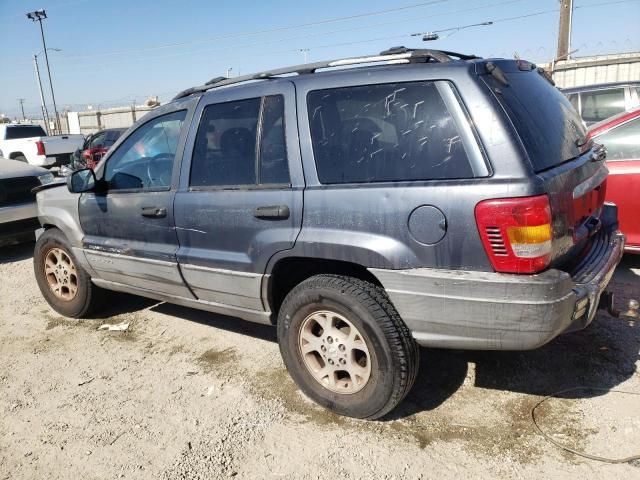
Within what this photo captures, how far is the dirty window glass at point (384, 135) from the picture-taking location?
2.45 m

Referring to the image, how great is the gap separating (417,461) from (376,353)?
56cm

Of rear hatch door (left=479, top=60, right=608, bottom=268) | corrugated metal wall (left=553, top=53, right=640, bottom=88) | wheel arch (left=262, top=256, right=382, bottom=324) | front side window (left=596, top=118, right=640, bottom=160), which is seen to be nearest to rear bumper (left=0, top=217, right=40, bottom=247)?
wheel arch (left=262, top=256, right=382, bottom=324)

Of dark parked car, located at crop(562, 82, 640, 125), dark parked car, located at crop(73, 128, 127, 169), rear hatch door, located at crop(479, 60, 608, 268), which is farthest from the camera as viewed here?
dark parked car, located at crop(73, 128, 127, 169)

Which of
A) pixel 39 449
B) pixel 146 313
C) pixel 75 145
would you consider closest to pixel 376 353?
pixel 39 449

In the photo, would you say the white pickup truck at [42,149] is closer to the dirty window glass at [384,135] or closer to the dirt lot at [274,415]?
the dirt lot at [274,415]

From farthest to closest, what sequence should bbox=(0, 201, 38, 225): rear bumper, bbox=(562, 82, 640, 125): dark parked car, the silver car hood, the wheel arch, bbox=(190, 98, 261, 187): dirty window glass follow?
1. bbox=(562, 82, 640, 125): dark parked car
2. the silver car hood
3. bbox=(0, 201, 38, 225): rear bumper
4. bbox=(190, 98, 261, 187): dirty window glass
5. the wheel arch

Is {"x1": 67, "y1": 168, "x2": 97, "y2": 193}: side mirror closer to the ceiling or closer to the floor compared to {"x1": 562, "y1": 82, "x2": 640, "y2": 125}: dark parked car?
closer to the floor

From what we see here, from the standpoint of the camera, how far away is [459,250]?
2.38 metres

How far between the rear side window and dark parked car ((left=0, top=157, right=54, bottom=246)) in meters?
8.31

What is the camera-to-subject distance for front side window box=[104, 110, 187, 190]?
11.9 feet

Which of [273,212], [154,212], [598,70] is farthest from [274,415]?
[598,70]

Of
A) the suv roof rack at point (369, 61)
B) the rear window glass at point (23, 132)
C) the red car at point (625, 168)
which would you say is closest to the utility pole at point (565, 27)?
Answer: the red car at point (625, 168)

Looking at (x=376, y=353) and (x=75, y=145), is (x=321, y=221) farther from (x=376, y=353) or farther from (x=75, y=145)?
(x=75, y=145)

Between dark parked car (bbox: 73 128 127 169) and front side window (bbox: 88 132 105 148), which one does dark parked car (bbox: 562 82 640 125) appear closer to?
dark parked car (bbox: 73 128 127 169)
